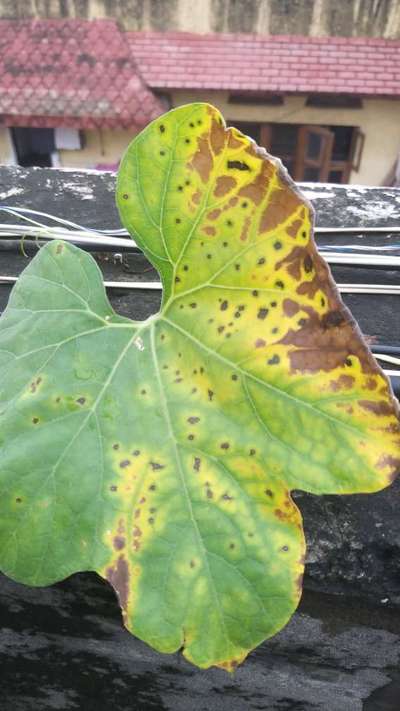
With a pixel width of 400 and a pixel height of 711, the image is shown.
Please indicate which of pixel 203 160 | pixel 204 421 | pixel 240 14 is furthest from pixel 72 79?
pixel 204 421

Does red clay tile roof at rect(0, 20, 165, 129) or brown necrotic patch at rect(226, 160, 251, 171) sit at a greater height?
red clay tile roof at rect(0, 20, 165, 129)

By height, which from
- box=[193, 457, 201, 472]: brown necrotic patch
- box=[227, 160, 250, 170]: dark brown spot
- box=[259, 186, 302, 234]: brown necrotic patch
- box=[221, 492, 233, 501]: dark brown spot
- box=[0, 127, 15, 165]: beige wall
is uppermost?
box=[0, 127, 15, 165]: beige wall

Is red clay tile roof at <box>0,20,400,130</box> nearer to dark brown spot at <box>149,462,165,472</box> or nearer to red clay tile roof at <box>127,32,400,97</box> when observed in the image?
red clay tile roof at <box>127,32,400,97</box>

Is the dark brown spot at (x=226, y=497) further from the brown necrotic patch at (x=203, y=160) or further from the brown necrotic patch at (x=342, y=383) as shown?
the brown necrotic patch at (x=203, y=160)

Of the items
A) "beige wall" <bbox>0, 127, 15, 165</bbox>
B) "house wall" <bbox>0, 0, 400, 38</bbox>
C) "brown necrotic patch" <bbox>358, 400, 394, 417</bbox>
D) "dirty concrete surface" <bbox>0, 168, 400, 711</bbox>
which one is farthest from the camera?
"beige wall" <bbox>0, 127, 15, 165</bbox>

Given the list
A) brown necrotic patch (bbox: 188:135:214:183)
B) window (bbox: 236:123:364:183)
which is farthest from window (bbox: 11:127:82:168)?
brown necrotic patch (bbox: 188:135:214:183)

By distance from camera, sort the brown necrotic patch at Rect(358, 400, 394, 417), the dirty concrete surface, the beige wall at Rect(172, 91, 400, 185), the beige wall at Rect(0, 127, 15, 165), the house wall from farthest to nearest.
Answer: the beige wall at Rect(0, 127, 15, 165) → the beige wall at Rect(172, 91, 400, 185) → the house wall → the dirty concrete surface → the brown necrotic patch at Rect(358, 400, 394, 417)

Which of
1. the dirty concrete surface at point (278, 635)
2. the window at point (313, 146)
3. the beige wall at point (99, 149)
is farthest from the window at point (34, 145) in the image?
the dirty concrete surface at point (278, 635)
